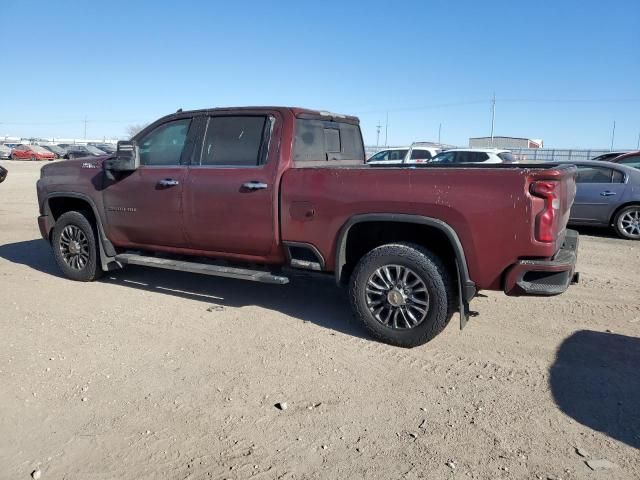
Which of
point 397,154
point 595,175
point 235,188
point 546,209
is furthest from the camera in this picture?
point 397,154

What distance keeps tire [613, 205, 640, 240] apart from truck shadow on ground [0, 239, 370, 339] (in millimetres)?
6235

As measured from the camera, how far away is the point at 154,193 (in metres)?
5.75

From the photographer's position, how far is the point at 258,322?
5203mm

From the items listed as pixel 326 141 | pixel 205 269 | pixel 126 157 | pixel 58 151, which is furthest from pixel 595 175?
pixel 58 151

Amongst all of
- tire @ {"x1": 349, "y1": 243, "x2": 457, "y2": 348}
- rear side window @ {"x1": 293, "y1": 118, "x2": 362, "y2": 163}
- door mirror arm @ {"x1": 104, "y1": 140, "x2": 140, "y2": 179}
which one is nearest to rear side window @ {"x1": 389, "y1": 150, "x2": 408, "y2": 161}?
rear side window @ {"x1": 293, "y1": 118, "x2": 362, "y2": 163}

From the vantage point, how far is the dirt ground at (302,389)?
3.00 metres

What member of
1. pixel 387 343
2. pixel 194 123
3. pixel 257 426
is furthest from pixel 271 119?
pixel 257 426

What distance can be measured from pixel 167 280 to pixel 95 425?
11.3 ft

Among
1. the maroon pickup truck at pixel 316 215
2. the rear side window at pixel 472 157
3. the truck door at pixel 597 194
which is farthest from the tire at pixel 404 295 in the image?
the rear side window at pixel 472 157

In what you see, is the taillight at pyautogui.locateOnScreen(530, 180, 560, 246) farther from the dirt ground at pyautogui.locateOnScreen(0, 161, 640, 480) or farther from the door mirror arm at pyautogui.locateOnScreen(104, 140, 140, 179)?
the door mirror arm at pyautogui.locateOnScreen(104, 140, 140, 179)

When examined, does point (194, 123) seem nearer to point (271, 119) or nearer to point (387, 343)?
point (271, 119)

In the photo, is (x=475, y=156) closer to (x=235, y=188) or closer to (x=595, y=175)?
(x=595, y=175)

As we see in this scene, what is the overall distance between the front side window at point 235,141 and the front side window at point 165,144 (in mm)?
356

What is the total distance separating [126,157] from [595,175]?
850cm
